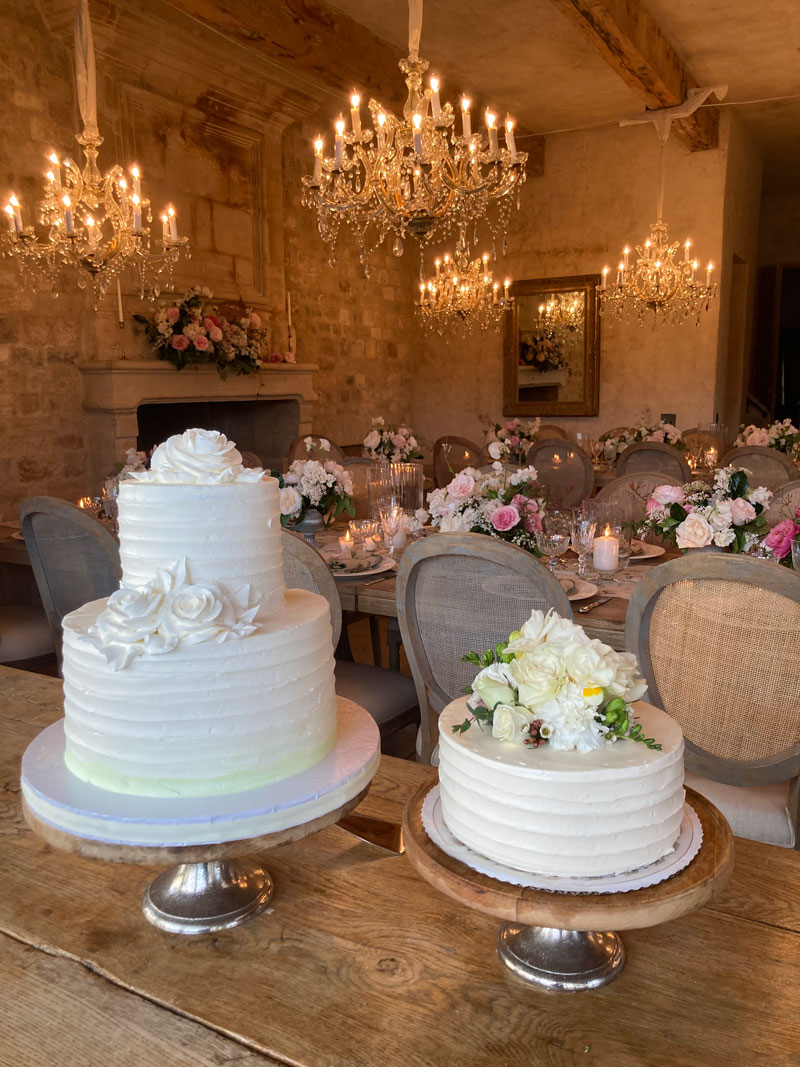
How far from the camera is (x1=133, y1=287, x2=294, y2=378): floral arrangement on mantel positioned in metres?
5.56

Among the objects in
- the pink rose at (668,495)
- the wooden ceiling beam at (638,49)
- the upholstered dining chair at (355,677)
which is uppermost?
the wooden ceiling beam at (638,49)

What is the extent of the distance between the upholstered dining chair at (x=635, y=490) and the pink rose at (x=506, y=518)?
1.10 m

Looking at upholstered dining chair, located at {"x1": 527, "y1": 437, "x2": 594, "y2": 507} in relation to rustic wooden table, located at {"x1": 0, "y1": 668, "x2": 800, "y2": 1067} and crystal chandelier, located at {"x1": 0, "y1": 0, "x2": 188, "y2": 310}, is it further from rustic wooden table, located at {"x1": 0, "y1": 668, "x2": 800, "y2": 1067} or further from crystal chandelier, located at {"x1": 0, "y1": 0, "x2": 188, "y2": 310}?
rustic wooden table, located at {"x1": 0, "y1": 668, "x2": 800, "y2": 1067}

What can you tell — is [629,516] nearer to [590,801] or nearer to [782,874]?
[782,874]

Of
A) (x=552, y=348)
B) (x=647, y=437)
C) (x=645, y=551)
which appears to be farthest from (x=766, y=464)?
(x=552, y=348)

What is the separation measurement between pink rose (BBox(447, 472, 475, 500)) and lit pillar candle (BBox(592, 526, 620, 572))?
1.68 feet

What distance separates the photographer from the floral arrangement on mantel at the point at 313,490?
331 centimetres

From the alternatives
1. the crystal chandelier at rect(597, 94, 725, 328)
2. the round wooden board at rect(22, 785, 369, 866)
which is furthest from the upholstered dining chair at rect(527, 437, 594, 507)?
the round wooden board at rect(22, 785, 369, 866)

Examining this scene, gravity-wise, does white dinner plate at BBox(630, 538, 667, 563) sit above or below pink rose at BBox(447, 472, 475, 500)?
below

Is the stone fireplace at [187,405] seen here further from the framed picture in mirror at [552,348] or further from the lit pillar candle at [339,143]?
the framed picture in mirror at [552,348]

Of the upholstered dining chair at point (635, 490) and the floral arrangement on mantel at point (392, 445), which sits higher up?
the floral arrangement on mantel at point (392, 445)

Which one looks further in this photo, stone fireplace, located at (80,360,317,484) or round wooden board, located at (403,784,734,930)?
stone fireplace, located at (80,360,317,484)

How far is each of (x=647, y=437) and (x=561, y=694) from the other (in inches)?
219

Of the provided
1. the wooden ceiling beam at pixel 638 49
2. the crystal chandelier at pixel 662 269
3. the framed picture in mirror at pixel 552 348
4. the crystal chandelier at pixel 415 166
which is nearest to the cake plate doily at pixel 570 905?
the crystal chandelier at pixel 415 166
